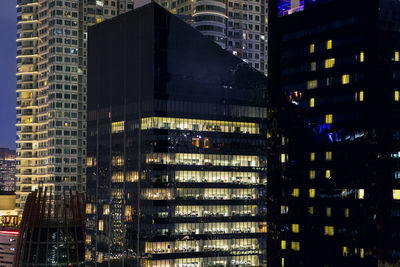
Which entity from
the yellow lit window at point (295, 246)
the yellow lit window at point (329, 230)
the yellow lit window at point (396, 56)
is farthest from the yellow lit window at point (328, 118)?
the yellow lit window at point (295, 246)

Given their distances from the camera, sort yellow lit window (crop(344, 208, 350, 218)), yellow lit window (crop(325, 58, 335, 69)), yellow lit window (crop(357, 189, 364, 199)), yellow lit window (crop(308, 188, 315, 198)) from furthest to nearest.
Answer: yellow lit window (crop(308, 188, 315, 198))
yellow lit window (crop(325, 58, 335, 69))
yellow lit window (crop(344, 208, 350, 218))
yellow lit window (crop(357, 189, 364, 199))

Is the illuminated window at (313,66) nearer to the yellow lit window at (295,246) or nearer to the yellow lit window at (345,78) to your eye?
the yellow lit window at (345,78)

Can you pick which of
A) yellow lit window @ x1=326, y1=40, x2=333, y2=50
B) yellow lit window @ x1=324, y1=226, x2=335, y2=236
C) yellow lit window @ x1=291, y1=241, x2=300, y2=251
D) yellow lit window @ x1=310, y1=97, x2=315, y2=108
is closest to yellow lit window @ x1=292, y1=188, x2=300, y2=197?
yellow lit window @ x1=291, y1=241, x2=300, y2=251

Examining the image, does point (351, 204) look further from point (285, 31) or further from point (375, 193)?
point (285, 31)

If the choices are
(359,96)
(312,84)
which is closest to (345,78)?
(359,96)

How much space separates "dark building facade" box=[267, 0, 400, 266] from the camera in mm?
163000

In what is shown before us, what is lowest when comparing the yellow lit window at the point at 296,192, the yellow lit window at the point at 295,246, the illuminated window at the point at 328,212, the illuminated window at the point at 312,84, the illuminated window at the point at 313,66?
the yellow lit window at the point at 295,246

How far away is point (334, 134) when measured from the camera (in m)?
172

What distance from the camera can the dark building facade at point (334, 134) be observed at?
6417 inches

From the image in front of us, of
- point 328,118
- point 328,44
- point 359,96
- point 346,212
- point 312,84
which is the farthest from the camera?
point 312,84

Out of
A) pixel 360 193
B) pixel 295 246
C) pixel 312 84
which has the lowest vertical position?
pixel 295 246

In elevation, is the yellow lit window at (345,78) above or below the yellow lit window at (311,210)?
above

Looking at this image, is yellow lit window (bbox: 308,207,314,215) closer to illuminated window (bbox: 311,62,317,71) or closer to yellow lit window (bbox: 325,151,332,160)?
yellow lit window (bbox: 325,151,332,160)

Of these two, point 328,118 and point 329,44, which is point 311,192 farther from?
point 329,44
